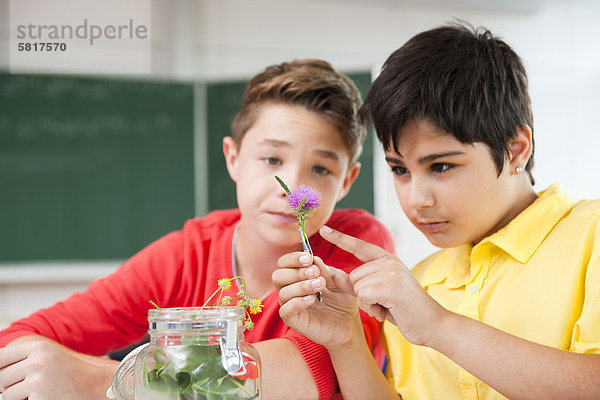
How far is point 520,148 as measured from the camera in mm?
1077

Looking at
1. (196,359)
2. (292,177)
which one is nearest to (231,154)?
(292,177)

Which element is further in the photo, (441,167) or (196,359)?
(441,167)

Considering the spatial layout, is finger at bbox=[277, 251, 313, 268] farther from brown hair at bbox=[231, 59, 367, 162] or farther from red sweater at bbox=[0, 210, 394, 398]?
brown hair at bbox=[231, 59, 367, 162]

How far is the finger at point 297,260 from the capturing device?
0.85m

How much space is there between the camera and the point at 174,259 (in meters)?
1.41

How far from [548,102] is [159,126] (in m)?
3.01

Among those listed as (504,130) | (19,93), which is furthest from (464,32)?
(19,93)

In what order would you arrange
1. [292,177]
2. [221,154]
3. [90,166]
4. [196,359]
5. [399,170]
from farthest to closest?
Answer: [221,154] < [90,166] < [292,177] < [399,170] < [196,359]

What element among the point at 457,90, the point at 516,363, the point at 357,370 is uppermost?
the point at 457,90

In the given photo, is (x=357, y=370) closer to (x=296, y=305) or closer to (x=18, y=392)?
(x=296, y=305)

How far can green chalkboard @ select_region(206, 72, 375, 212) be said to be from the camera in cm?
357

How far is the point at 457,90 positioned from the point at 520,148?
0.18 metres

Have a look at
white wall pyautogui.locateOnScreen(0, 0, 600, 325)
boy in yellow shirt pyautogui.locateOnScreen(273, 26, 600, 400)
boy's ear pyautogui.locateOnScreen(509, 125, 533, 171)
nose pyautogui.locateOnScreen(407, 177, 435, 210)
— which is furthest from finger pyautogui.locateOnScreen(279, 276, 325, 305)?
white wall pyautogui.locateOnScreen(0, 0, 600, 325)

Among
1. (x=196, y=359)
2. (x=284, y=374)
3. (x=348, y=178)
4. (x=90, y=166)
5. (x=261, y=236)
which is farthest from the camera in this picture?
(x=90, y=166)
